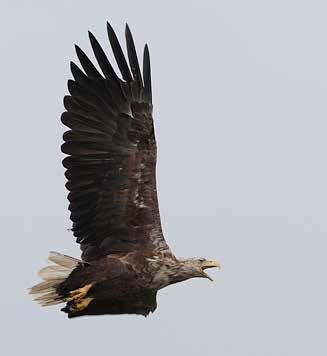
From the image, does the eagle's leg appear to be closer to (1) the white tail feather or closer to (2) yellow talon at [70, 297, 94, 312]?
(2) yellow talon at [70, 297, 94, 312]

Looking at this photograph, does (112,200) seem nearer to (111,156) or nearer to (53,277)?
(111,156)

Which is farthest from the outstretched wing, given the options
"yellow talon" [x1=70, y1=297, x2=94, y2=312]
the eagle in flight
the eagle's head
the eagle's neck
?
"yellow talon" [x1=70, y1=297, x2=94, y2=312]

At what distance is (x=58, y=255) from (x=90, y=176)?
935mm

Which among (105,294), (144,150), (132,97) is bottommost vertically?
(105,294)

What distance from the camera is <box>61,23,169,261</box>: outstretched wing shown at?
9.07 m

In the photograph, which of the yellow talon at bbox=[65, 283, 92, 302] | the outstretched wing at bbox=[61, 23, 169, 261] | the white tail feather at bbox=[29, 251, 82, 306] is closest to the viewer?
the yellow talon at bbox=[65, 283, 92, 302]

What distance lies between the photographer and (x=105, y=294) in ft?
29.0

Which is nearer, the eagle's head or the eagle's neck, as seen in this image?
the eagle's neck

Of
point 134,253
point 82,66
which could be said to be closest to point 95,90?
point 82,66

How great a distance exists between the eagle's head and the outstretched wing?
32 cm

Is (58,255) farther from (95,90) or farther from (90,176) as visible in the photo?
(95,90)

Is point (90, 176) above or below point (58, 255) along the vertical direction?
above

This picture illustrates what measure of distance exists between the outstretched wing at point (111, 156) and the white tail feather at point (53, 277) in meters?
0.22

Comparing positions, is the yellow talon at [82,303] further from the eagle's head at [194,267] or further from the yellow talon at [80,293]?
the eagle's head at [194,267]
